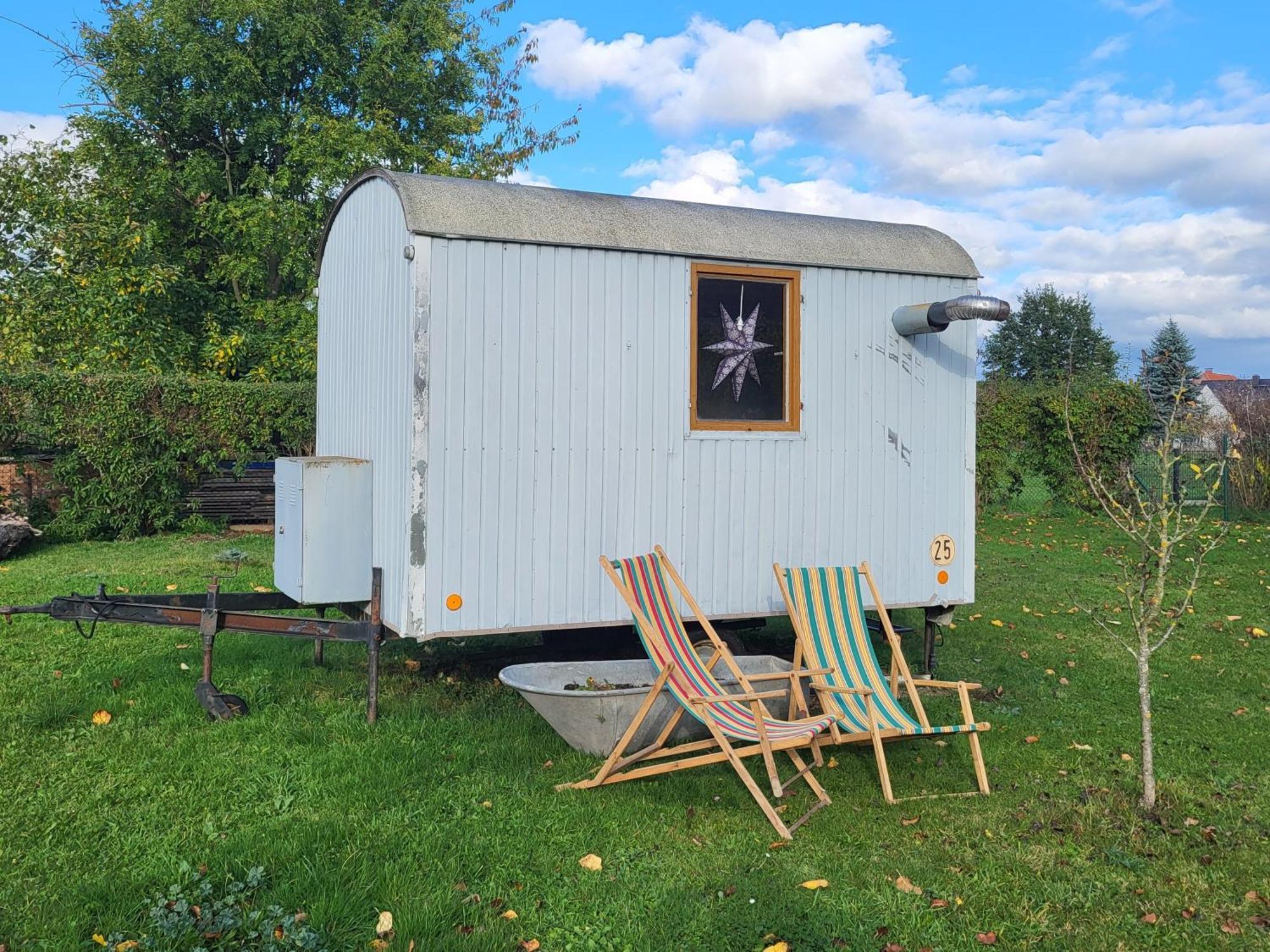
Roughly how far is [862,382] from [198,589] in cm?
598

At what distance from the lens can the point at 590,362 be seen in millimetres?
5301

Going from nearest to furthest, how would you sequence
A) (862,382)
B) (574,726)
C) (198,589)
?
(574,726)
(862,382)
(198,589)

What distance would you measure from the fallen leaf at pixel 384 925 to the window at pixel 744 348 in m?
3.08

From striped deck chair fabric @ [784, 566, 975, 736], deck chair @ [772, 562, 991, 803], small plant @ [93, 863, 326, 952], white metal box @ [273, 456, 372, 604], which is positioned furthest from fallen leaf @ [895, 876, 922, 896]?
white metal box @ [273, 456, 372, 604]

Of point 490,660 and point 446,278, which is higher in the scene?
point 446,278

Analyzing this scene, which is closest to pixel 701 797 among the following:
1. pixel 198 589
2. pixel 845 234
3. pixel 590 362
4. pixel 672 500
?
pixel 672 500

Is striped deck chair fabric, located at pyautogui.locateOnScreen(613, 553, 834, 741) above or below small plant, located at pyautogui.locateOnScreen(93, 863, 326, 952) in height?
above

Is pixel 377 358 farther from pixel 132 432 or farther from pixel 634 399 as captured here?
pixel 132 432

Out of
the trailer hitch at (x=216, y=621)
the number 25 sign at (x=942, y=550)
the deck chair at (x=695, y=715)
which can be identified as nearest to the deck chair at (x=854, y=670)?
the deck chair at (x=695, y=715)

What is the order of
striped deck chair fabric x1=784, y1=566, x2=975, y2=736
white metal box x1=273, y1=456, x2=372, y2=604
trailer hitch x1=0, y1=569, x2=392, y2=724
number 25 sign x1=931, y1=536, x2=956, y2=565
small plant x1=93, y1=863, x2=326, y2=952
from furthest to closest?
number 25 sign x1=931, y1=536, x2=956, y2=565 < white metal box x1=273, y1=456, x2=372, y2=604 < trailer hitch x1=0, y1=569, x2=392, y2=724 < striped deck chair fabric x1=784, y1=566, x2=975, y2=736 < small plant x1=93, y1=863, x2=326, y2=952

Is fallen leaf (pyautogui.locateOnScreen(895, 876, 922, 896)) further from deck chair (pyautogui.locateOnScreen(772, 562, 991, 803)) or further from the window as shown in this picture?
the window

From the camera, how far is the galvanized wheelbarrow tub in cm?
459

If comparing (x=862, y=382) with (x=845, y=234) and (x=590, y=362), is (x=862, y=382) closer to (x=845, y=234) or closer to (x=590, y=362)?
(x=845, y=234)

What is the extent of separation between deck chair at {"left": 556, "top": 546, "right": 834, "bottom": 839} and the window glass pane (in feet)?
3.21
